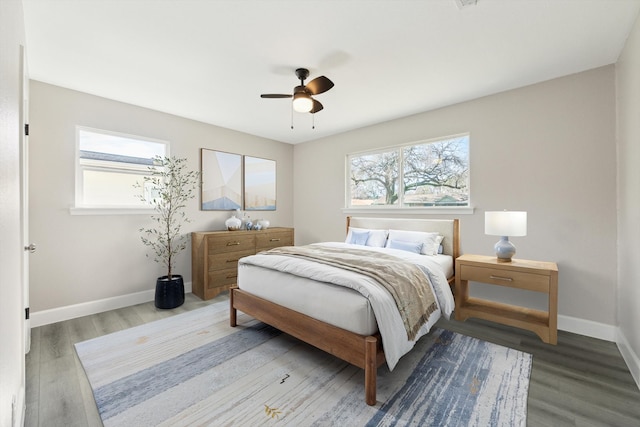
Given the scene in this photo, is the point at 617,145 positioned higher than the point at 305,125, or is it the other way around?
the point at 305,125

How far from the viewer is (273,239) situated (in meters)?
4.56

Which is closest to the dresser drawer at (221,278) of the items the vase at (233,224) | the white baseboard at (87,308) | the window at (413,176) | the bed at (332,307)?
the vase at (233,224)

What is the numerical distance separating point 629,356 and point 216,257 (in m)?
4.24

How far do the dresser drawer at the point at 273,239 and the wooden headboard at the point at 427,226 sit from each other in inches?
48.0

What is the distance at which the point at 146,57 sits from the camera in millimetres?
2418

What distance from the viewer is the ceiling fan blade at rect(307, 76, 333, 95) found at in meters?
2.49

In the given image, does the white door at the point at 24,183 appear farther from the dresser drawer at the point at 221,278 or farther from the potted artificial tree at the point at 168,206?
the dresser drawer at the point at 221,278

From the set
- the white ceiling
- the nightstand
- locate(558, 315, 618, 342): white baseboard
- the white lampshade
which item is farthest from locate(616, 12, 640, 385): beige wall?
the white lampshade

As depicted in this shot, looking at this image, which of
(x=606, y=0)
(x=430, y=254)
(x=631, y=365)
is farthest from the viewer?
(x=430, y=254)

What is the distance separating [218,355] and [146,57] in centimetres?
267

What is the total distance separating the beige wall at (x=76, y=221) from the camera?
2.87m

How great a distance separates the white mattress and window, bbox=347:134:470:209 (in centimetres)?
234

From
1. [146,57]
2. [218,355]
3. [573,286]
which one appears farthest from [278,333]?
[573,286]

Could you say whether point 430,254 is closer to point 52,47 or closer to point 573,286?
point 573,286
